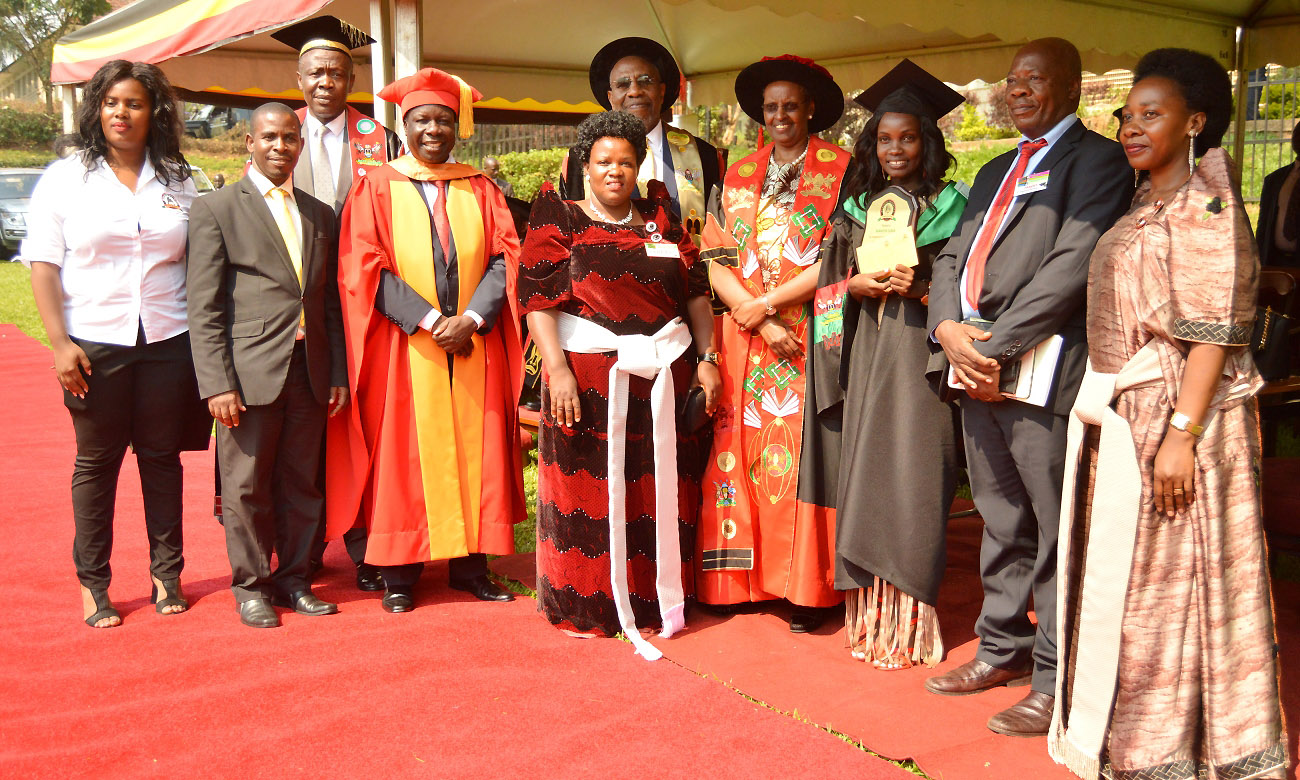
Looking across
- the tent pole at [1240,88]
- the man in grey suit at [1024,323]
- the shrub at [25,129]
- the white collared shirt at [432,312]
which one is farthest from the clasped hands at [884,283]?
the shrub at [25,129]

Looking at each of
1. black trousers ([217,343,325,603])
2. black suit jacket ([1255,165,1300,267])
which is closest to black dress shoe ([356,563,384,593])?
black trousers ([217,343,325,603])

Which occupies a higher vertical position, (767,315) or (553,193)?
(553,193)

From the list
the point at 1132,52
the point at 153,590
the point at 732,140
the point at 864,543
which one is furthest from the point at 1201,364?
the point at 732,140

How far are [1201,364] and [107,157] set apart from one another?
12.6 feet

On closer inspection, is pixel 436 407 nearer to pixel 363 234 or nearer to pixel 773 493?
pixel 363 234

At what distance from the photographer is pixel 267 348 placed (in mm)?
4215

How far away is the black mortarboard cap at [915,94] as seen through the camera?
380 centimetres

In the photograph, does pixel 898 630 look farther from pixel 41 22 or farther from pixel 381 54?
pixel 41 22

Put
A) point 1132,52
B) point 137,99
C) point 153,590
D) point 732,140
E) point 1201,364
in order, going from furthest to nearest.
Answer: point 732,140 → point 1132,52 → point 153,590 → point 137,99 → point 1201,364

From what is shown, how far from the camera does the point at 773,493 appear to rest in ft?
14.0

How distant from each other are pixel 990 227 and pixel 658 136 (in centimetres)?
174

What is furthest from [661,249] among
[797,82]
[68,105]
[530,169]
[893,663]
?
[530,169]

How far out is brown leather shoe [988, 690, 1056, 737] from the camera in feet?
10.7

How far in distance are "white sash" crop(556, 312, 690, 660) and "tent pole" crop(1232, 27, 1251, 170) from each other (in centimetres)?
512
